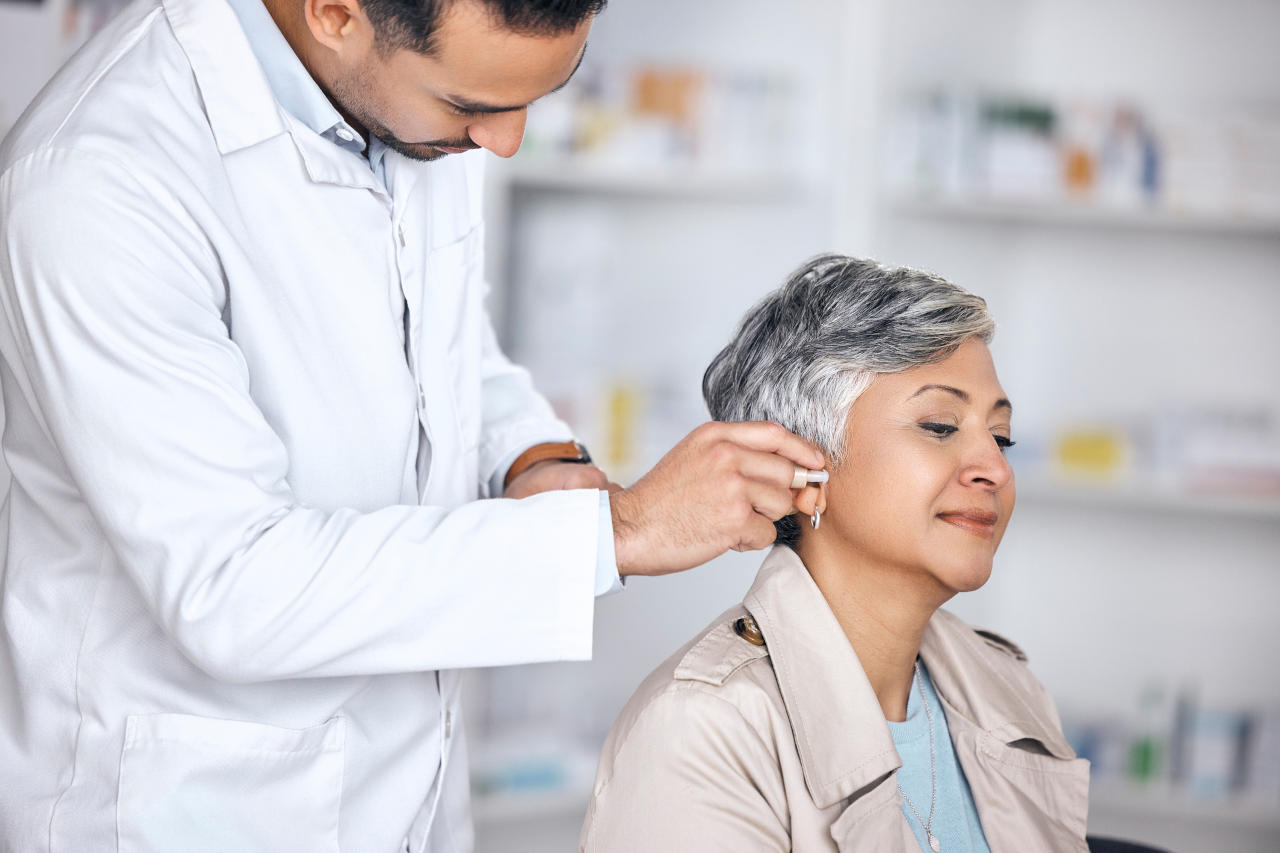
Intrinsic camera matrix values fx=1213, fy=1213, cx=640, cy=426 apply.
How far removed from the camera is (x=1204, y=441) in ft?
9.39

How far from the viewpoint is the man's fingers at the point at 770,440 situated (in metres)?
1.17

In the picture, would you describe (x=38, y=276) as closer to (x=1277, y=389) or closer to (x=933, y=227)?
(x=933, y=227)

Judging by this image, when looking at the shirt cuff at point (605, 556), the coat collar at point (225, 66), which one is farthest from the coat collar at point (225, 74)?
the shirt cuff at point (605, 556)

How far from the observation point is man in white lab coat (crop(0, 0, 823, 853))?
1.05m

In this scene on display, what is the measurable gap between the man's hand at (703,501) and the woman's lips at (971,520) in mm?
381

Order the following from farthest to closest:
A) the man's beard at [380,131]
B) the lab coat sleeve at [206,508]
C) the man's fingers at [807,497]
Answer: the man's fingers at [807,497] < the man's beard at [380,131] < the lab coat sleeve at [206,508]

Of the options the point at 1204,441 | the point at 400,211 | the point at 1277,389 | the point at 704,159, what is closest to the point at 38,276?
the point at 400,211

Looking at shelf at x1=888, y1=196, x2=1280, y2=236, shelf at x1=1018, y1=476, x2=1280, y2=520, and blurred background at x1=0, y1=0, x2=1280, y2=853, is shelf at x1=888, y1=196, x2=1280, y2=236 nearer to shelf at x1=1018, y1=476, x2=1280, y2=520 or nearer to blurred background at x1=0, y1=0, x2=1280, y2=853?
blurred background at x1=0, y1=0, x2=1280, y2=853

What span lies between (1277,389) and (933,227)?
98 centimetres

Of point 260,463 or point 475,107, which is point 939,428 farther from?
point 260,463

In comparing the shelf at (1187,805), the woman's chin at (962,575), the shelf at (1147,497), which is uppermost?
the woman's chin at (962,575)

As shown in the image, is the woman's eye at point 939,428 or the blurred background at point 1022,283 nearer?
the woman's eye at point 939,428

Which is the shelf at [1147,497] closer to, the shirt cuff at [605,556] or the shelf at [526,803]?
the shelf at [526,803]

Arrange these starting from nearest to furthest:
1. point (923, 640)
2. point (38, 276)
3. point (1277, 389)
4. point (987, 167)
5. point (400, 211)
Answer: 1. point (38, 276)
2. point (400, 211)
3. point (923, 640)
4. point (987, 167)
5. point (1277, 389)
